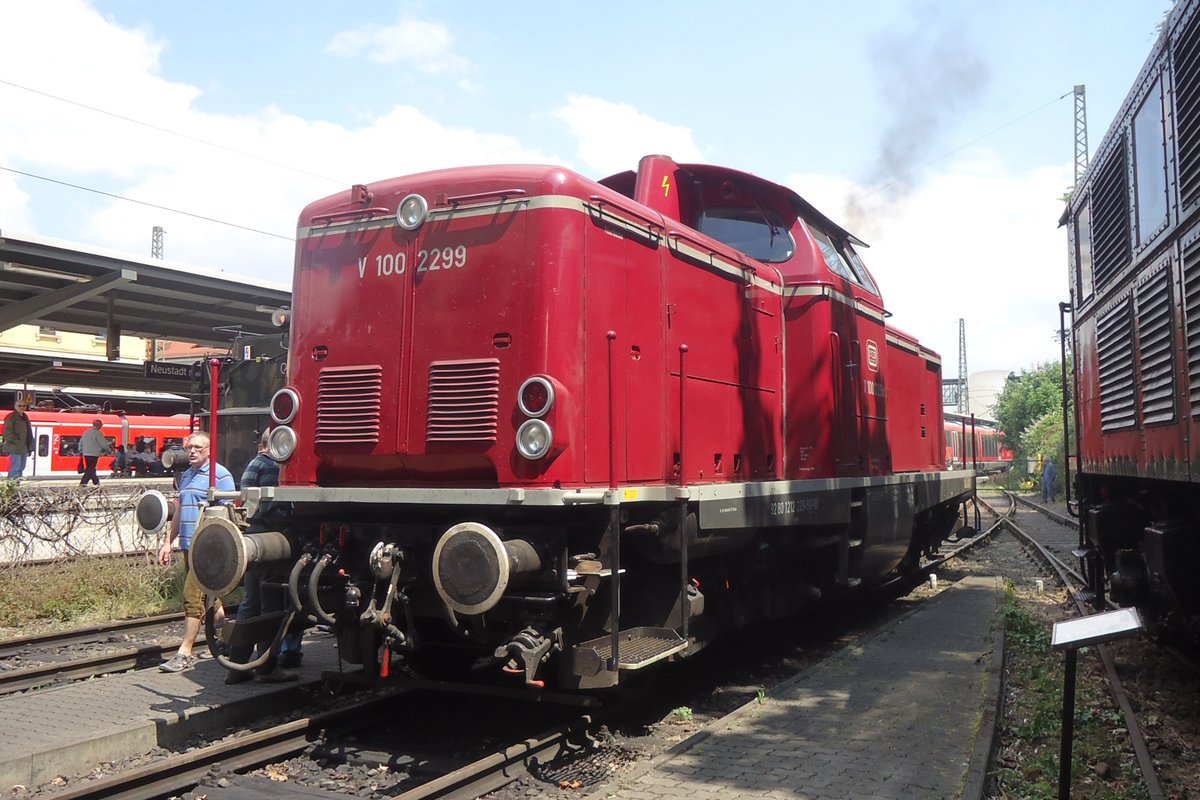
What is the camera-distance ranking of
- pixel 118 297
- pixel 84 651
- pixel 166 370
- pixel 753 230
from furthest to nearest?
pixel 166 370 → pixel 118 297 → pixel 84 651 → pixel 753 230

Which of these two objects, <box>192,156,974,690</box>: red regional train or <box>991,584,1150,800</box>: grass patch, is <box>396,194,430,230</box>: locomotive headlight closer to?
<box>192,156,974,690</box>: red regional train

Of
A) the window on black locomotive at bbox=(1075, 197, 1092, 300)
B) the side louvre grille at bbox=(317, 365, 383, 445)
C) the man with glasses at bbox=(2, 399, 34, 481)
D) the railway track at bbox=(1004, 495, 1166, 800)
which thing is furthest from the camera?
the man with glasses at bbox=(2, 399, 34, 481)

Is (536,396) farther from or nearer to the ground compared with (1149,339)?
nearer to the ground

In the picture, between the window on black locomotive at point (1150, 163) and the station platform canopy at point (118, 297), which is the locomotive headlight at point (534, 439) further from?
the station platform canopy at point (118, 297)

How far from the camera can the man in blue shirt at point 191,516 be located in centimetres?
703

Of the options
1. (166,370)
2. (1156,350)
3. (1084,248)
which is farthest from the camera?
(166,370)

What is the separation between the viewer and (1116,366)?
712cm

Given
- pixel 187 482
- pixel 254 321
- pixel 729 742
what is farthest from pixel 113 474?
pixel 729 742

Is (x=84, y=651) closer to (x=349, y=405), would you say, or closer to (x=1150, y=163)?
(x=349, y=405)

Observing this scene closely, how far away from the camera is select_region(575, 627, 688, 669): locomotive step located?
4781 mm

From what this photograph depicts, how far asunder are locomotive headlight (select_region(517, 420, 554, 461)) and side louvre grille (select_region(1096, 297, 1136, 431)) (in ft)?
14.3

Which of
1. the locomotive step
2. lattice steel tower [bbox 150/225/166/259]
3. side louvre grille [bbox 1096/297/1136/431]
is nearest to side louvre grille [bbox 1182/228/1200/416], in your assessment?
side louvre grille [bbox 1096/297/1136/431]

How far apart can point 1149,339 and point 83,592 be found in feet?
33.9

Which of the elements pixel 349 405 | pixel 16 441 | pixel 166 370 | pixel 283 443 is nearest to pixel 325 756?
pixel 283 443
